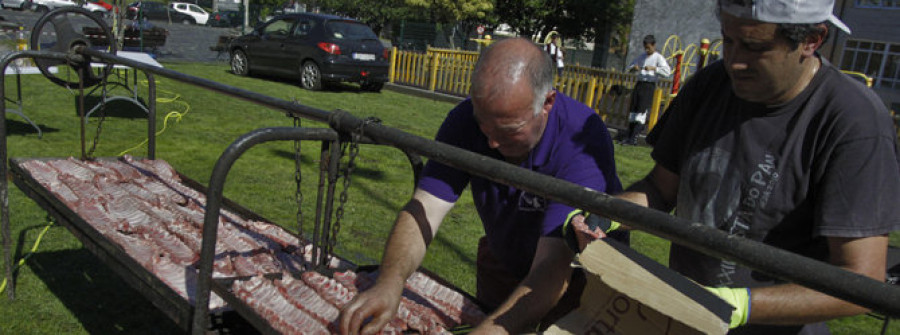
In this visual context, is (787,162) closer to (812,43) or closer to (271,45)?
(812,43)

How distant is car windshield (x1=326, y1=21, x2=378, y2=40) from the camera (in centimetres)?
1398

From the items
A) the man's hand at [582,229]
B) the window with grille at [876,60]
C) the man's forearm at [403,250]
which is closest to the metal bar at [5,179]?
the man's forearm at [403,250]

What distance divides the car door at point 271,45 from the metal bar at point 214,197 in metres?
13.0

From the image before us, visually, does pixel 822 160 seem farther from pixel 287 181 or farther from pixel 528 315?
pixel 287 181

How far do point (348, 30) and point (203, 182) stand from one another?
8790 mm

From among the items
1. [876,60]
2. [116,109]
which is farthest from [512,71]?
[876,60]

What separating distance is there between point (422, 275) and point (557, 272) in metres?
0.77

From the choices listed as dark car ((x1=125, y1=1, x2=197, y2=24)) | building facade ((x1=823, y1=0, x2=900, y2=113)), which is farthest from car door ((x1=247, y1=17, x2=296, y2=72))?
dark car ((x1=125, y1=1, x2=197, y2=24))

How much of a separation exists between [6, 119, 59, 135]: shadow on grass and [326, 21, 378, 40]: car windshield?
6.93 metres

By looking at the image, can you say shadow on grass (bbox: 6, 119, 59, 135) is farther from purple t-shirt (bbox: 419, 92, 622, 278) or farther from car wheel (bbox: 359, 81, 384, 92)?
car wheel (bbox: 359, 81, 384, 92)

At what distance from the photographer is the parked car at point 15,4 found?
1315 inches

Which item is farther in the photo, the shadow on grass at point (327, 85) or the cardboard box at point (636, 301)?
the shadow on grass at point (327, 85)

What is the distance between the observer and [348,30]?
1419 centimetres

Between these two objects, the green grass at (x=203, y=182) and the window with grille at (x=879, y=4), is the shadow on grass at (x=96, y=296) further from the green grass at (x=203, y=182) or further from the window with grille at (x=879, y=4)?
the window with grille at (x=879, y=4)
